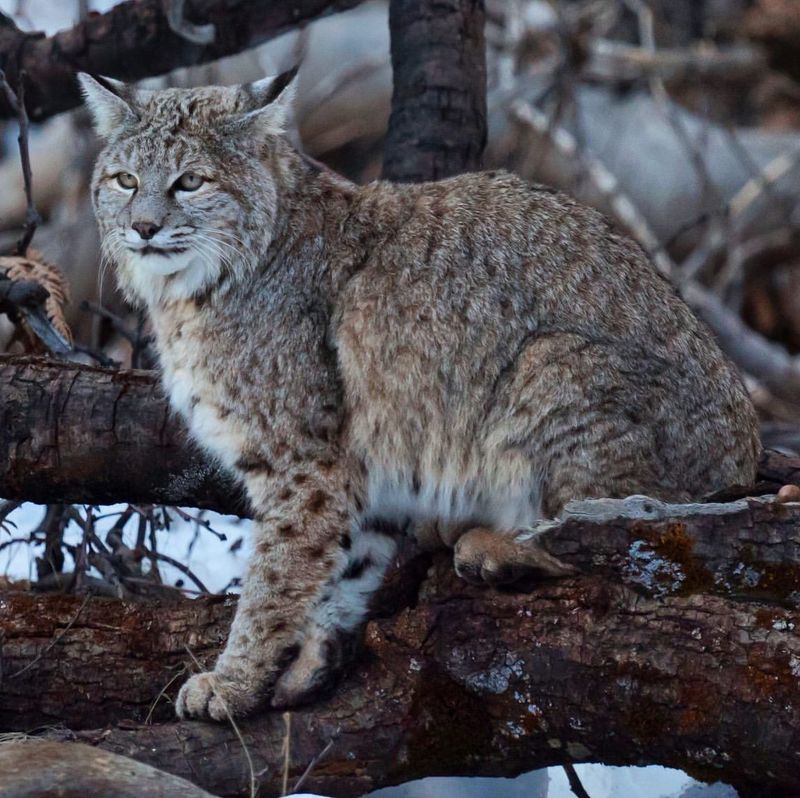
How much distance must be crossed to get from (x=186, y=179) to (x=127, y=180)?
197mm

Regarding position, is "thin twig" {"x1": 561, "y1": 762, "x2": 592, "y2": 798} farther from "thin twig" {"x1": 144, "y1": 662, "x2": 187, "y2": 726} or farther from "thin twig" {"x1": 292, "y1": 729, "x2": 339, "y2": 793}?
"thin twig" {"x1": 144, "y1": 662, "x2": 187, "y2": 726}

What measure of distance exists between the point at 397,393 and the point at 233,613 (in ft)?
2.67

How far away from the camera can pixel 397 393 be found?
3951mm

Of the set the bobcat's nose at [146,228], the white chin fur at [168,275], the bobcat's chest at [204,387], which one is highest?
the bobcat's nose at [146,228]

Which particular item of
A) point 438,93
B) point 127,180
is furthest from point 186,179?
point 438,93

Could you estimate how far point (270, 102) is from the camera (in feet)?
13.4

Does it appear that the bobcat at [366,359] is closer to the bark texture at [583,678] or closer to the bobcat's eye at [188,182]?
the bobcat's eye at [188,182]

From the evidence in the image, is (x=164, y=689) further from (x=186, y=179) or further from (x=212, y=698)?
(x=186, y=179)

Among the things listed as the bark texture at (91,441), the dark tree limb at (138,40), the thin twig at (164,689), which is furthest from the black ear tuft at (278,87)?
the thin twig at (164,689)

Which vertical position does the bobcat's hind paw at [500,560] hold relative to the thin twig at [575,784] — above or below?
above

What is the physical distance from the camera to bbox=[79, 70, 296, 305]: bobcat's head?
396 cm

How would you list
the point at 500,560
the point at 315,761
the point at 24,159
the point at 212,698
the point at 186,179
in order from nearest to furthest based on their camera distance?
the point at 315,761, the point at 500,560, the point at 212,698, the point at 186,179, the point at 24,159

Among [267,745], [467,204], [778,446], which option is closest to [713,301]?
[778,446]

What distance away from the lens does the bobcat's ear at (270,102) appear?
4.09m
